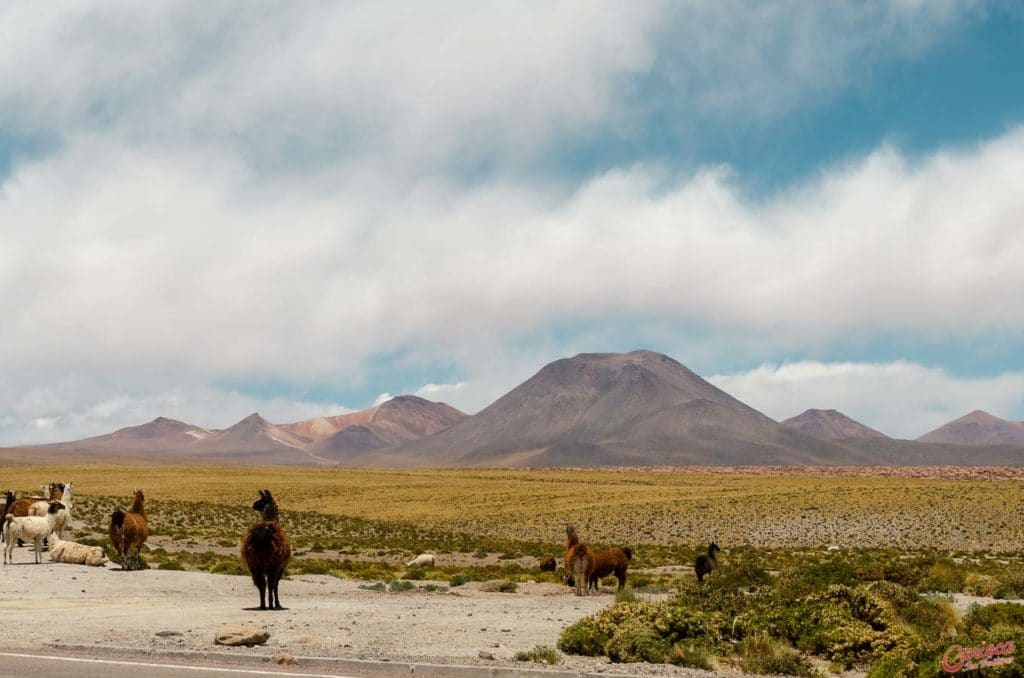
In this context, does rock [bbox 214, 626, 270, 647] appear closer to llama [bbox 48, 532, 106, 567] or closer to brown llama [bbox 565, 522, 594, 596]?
brown llama [bbox 565, 522, 594, 596]

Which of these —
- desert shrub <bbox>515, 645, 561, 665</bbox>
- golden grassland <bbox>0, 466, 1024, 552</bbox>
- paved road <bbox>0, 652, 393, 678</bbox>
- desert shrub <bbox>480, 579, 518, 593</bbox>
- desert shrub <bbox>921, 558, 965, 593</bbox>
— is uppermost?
paved road <bbox>0, 652, 393, 678</bbox>

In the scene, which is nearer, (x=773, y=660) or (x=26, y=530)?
(x=773, y=660)

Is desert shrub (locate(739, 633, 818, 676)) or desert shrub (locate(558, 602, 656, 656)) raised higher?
desert shrub (locate(558, 602, 656, 656))

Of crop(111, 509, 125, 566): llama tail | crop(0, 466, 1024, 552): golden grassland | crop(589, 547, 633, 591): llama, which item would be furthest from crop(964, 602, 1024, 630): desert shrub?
crop(0, 466, 1024, 552): golden grassland

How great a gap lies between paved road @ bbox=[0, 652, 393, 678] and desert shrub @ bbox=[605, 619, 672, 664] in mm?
3665

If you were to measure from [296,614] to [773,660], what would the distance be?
8715 millimetres

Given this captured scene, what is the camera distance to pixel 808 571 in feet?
74.8

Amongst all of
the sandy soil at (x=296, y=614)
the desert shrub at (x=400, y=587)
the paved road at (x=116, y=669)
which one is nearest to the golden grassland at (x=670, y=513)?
the sandy soil at (x=296, y=614)

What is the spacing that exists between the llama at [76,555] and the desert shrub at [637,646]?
58.8 feet

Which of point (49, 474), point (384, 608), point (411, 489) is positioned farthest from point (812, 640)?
point (49, 474)

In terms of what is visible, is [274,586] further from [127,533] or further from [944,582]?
[944,582]

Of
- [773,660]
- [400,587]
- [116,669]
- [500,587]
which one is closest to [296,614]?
[116,669]

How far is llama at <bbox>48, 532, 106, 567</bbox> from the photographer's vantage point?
25.8 metres

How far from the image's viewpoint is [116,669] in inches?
463
